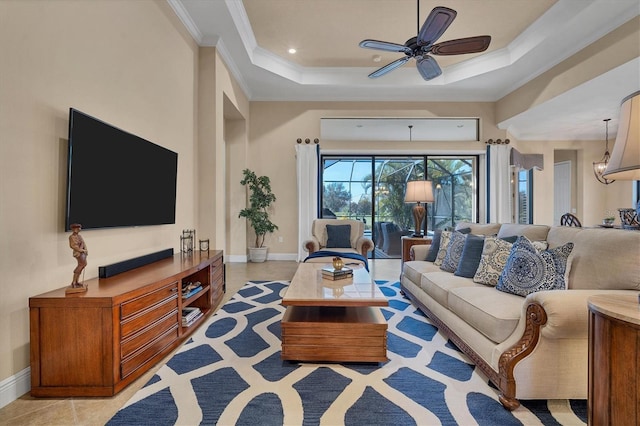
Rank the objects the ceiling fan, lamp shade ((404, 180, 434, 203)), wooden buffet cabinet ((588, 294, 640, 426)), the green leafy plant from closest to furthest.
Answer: wooden buffet cabinet ((588, 294, 640, 426)) < the ceiling fan < lamp shade ((404, 180, 434, 203)) < the green leafy plant

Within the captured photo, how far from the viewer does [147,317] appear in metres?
2.04

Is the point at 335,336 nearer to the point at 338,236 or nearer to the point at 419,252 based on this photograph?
the point at 419,252

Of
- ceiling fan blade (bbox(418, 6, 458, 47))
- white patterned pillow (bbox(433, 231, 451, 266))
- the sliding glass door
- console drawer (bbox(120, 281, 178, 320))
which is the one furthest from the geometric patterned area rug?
the sliding glass door

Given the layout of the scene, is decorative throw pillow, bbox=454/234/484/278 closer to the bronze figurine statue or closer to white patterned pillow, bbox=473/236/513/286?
white patterned pillow, bbox=473/236/513/286

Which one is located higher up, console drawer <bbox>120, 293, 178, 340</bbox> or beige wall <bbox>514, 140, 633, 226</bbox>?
beige wall <bbox>514, 140, 633, 226</bbox>

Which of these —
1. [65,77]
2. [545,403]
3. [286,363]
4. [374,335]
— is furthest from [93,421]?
[545,403]

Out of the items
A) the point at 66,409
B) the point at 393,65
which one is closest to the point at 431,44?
the point at 393,65

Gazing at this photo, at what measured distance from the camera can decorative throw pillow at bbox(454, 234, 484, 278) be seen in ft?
8.95

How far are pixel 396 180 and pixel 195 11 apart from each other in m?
4.64

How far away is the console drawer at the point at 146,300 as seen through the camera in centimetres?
185

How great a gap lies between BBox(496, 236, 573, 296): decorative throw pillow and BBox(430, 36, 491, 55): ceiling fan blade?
2.14 m

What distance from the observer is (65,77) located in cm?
204

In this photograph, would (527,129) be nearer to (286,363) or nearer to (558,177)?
(558,177)

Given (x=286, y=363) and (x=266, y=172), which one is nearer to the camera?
(x=286, y=363)
